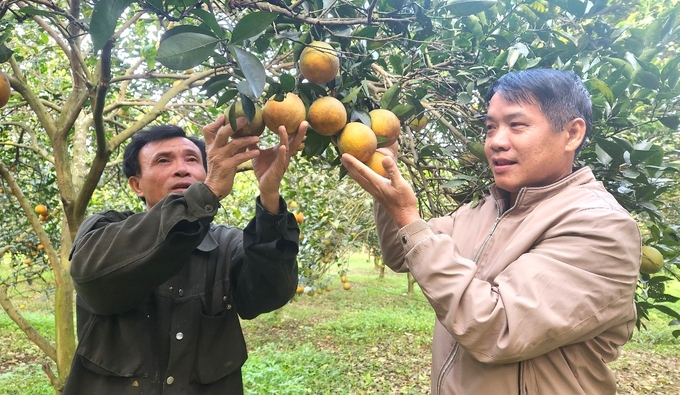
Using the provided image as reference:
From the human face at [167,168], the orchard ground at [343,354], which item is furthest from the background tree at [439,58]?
the orchard ground at [343,354]

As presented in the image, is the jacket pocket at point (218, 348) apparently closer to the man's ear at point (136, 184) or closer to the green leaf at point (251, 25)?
the man's ear at point (136, 184)

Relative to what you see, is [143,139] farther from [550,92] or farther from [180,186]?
[550,92]

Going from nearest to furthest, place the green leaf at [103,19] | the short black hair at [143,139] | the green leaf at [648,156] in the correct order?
the green leaf at [103,19] → the green leaf at [648,156] → the short black hair at [143,139]

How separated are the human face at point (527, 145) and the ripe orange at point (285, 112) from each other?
505 mm

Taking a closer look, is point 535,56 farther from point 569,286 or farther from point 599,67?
point 569,286

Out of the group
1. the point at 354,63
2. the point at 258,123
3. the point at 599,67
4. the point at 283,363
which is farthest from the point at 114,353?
the point at 283,363

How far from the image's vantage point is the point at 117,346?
135 cm

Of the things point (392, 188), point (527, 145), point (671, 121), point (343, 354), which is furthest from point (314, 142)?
point (343, 354)

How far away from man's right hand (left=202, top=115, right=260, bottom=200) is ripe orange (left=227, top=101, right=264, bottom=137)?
0.01 meters

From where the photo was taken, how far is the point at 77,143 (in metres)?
3.19

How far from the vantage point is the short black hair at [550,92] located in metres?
1.14

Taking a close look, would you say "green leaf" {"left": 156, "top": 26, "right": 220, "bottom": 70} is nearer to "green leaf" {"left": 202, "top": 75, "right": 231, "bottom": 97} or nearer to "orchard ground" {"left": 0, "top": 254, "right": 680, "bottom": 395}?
"green leaf" {"left": 202, "top": 75, "right": 231, "bottom": 97}

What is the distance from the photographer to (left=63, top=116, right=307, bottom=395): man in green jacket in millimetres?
1171

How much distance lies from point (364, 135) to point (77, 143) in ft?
9.34
